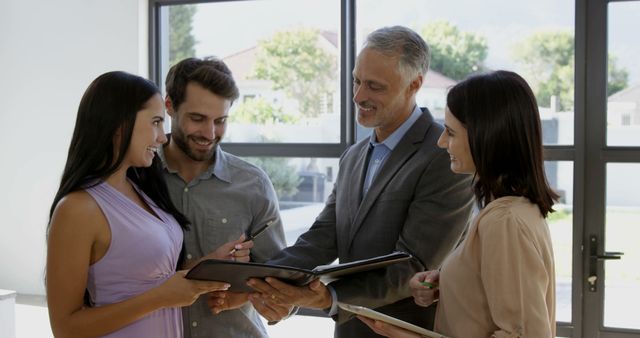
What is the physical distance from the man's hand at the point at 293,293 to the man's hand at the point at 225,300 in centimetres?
8

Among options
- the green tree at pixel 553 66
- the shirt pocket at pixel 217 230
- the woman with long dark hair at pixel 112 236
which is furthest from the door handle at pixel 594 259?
the woman with long dark hair at pixel 112 236

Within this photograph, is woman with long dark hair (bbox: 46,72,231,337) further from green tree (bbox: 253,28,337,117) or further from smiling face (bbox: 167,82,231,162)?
green tree (bbox: 253,28,337,117)

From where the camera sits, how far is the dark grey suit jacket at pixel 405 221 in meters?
2.06

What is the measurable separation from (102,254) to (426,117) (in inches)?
40.4

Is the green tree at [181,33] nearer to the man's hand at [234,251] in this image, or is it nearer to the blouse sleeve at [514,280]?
the man's hand at [234,251]

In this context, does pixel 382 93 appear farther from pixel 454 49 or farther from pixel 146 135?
pixel 454 49

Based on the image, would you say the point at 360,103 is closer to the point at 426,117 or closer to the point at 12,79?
the point at 426,117

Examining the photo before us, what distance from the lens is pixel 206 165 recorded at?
2.21 m

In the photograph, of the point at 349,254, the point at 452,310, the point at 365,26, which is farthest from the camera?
the point at 365,26

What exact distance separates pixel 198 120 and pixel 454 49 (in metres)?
2.57

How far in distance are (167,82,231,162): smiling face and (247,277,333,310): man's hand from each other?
0.47 m

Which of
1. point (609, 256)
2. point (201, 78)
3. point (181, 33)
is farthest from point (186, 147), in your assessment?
point (181, 33)

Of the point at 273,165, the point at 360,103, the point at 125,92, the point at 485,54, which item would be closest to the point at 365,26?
the point at 485,54

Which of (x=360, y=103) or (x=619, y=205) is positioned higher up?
(x=360, y=103)
